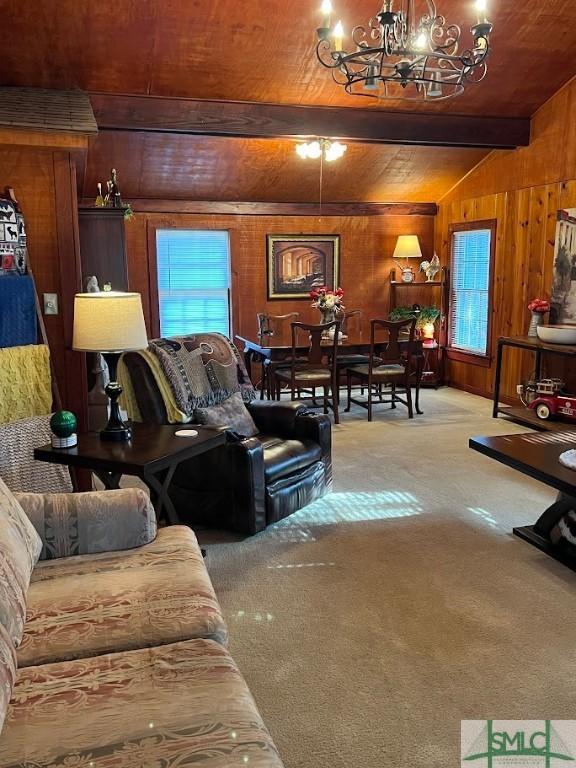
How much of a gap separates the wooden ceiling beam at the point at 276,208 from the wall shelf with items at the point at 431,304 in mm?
773

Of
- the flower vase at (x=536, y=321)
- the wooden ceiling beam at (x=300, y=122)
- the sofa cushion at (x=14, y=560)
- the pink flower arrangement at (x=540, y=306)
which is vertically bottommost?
the sofa cushion at (x=14, y=560)

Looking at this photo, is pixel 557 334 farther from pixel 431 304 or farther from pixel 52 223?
pixel 52 223

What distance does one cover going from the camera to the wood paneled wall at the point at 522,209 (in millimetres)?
5773

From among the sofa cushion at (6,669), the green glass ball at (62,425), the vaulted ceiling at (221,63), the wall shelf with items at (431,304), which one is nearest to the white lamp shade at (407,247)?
the wall shelf with items at (431,304)

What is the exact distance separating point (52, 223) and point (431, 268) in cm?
513

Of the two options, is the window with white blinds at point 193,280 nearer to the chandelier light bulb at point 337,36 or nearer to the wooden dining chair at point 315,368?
the wooden dining chair at point 315,368

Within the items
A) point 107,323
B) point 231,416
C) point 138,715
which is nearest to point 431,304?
point 231,416

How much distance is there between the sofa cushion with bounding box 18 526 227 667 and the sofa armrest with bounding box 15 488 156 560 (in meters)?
0.04

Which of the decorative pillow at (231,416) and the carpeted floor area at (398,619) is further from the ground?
the decorative pillow at (231,416)

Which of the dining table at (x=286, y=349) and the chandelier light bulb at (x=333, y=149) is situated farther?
the dining table at (x=286, y=349)

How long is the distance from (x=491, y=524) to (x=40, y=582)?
247 centimetres

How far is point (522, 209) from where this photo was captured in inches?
250

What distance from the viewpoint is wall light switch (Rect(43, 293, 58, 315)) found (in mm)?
3830

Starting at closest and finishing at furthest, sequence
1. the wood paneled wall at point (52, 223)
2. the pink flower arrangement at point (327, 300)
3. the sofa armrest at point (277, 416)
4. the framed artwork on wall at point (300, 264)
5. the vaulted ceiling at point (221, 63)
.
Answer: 1. the wood paneled wall at point (52, 223)
2. the sofa armrest at point (277, 416)
3. the vaulted ceiling at point (221, 63)
4. the pink flower arrangement at point (327, 300)
5. the framed artwork on wall at point (300, 264)
